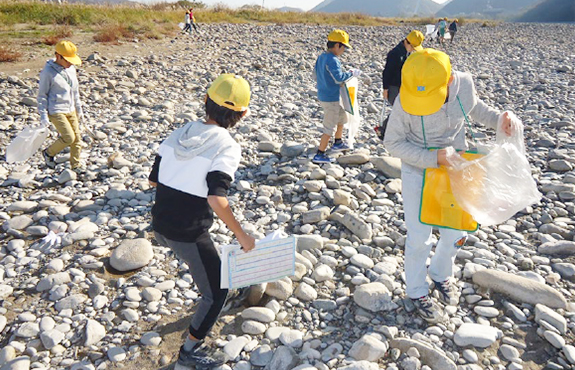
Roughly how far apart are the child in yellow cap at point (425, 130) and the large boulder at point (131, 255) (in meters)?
2.09

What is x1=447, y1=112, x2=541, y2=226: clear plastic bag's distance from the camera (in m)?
2.45

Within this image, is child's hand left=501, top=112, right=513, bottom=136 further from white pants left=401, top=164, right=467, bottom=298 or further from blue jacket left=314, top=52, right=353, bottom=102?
blue jacket left=314, top=52, right=353, bottom=102

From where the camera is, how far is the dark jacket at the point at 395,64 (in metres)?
5.39

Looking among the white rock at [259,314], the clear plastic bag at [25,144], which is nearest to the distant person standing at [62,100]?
the clear plastic bag at [25,144]

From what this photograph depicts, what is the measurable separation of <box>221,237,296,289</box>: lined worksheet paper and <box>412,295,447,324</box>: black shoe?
3.03 feet

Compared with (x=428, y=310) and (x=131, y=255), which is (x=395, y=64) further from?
(x=131, y=255)

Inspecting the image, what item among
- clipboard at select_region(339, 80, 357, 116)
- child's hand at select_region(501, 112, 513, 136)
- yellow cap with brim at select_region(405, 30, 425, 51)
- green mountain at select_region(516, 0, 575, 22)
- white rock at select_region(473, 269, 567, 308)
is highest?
green mountain at select_region(516, 0, 575, 22)

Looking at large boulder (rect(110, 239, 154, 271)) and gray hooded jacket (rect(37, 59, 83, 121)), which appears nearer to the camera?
large boulder (rect(110, 239, 154, 271))

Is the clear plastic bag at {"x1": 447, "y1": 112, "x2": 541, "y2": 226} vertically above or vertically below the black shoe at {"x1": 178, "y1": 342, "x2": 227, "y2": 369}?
above

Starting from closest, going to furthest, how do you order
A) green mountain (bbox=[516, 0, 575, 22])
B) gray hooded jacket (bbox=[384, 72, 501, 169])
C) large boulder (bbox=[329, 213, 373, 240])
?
gray hooded jacket (bbox=[384, 72, 501, 169]) < large boulder (bbox=[329, 213, 373, 240]) < green mountain (bbox=[516, 0, 575, 22])

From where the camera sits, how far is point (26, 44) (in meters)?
12.3

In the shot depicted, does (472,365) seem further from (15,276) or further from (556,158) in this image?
(556,158)

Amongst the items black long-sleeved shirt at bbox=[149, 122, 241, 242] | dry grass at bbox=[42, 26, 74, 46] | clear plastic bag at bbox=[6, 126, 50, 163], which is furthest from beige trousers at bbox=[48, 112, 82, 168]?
dry grass at bbox=[42, 26, 74, 46]

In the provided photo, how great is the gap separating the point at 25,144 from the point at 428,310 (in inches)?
181
